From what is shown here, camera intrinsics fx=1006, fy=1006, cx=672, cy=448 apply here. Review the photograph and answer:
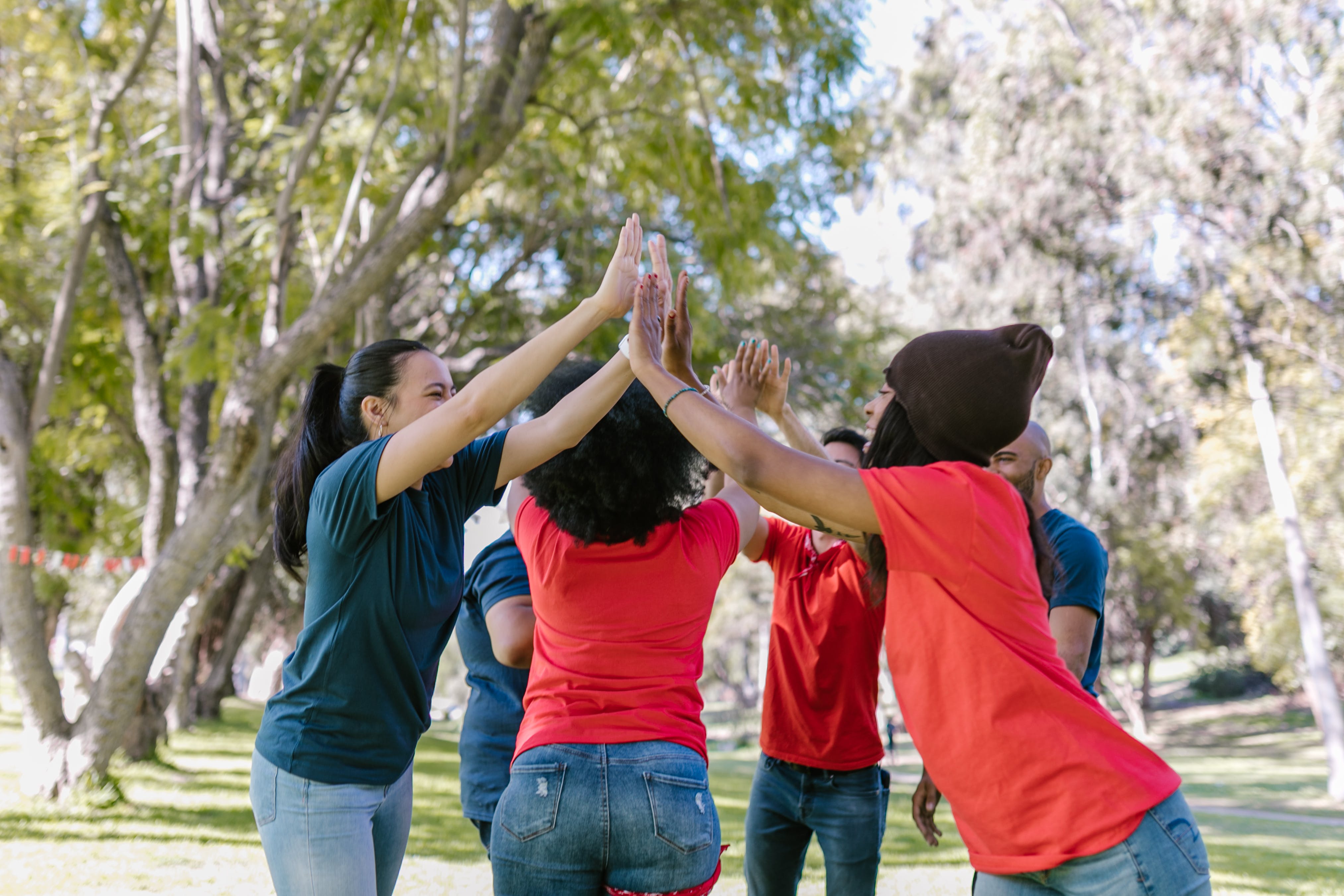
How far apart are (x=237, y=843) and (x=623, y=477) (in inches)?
240

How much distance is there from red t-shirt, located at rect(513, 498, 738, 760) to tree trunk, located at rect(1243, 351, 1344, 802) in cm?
1904

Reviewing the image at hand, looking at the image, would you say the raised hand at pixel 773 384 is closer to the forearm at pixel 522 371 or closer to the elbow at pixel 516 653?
the forearm at pixel 522 371

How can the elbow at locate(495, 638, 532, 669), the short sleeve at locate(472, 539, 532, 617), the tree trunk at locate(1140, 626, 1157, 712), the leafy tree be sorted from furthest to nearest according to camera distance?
1. the tree trunk at locate(1140, 626, 1157, 712)
2. the leafy tree
3. the short sleeve at locate(472, 539, 532, 617)
4. the elbow at locate(495, 638, 532, 669)

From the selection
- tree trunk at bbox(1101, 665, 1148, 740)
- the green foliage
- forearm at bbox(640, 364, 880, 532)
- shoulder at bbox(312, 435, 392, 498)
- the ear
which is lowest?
tree trunk at bbox(1101, 665, 1148, 740)

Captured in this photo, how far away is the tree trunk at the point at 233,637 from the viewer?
15484mm

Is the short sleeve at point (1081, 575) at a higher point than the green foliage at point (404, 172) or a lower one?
lower

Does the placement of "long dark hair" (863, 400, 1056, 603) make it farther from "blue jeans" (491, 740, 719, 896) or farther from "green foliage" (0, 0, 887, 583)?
"green foliage" (0, 0, 887, 583)

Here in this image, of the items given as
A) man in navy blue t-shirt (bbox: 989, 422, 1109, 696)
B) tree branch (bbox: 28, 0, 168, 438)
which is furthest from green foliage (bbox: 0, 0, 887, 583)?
man in navy blue t-shirt (bbox: 989, 422, 1109, 696)

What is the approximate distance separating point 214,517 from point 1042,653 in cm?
670

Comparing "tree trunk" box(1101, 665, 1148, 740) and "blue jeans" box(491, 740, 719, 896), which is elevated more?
"blue jeans" box(491, 740, 719, 896)

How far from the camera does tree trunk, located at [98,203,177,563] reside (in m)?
8.66

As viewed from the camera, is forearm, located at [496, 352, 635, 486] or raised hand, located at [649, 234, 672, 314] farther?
raised hand, located at [649, 234, 672, 314]

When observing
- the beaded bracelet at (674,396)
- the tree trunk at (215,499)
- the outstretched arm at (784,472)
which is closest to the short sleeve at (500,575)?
the beaded bracelet at (674,396)

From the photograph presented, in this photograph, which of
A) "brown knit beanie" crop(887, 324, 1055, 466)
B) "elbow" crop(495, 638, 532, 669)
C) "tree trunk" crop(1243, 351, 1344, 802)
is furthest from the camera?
"tree trunk" crop(1243, 351, 1344, 802)
